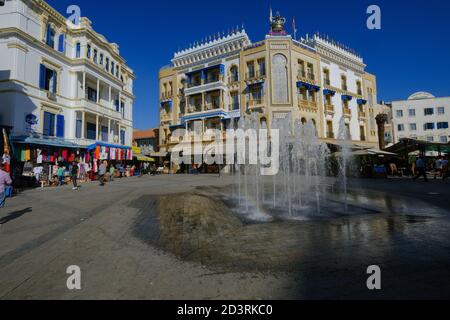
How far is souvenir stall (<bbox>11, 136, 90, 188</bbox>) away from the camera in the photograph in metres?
16.5

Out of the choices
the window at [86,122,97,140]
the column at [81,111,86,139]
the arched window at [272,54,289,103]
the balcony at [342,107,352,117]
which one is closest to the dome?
the balcony at [342,107,352,117]

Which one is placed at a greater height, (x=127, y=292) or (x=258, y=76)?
(x=258, y=76)

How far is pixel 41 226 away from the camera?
5.97 meters

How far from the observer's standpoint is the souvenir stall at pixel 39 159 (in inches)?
651

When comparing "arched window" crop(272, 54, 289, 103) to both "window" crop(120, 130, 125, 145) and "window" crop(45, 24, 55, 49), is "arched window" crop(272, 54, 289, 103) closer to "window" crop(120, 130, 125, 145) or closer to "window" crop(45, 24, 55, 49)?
"window" crop(120, 130, 125, 145)

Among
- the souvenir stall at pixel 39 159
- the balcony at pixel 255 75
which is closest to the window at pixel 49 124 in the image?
the souvenir stall at pixel 39 159

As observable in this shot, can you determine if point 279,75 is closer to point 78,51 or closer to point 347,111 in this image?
point 347,111

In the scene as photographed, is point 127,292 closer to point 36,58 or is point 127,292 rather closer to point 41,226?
point 41,226

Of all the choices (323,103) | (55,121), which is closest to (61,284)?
(55,121)

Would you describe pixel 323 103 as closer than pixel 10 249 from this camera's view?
No

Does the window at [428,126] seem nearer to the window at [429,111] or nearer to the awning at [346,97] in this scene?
the window at [429,111]

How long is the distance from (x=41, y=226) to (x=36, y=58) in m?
20.4
